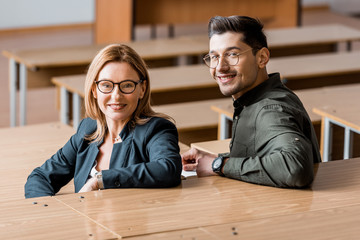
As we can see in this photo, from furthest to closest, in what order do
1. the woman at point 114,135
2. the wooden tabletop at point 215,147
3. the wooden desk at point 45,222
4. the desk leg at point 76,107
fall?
1. the desk leg at point 76,107
2. the wooden tabletop at point 215,147
3. the woman at point 114,135
4. the wooden desk at point 45,222

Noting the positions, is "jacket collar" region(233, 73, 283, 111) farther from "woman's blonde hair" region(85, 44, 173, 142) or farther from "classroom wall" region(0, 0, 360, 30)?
"classroom wall" region(0, 0, 360, 30)

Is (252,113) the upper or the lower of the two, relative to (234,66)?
lower

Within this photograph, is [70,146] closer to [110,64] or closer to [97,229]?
[110,64]

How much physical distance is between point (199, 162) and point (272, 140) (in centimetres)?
25

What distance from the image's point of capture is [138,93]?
2096 millimetres

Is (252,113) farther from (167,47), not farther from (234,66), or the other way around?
(167,47)

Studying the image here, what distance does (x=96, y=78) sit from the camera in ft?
6.86

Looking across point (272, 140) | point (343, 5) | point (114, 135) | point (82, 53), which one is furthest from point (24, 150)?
point (343, 5)

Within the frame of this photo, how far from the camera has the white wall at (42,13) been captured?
8.50m

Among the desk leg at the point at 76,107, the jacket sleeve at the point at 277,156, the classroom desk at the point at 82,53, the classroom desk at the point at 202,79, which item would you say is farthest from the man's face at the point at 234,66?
the classroom desk at the point at 82,53

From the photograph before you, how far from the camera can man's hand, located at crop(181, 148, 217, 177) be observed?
208 cm

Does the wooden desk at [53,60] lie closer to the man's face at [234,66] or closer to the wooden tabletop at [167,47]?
the wooden tabletop at [167,47]

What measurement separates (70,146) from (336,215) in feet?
2.99

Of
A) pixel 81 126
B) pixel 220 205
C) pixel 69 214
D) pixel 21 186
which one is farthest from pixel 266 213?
pixel 21 186
